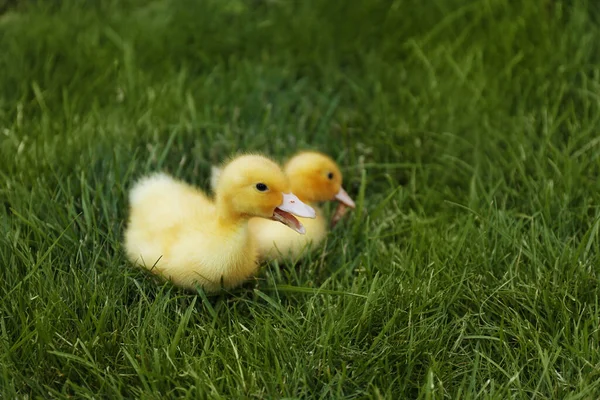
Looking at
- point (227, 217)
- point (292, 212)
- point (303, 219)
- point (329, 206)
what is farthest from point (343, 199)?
point (227, 217)

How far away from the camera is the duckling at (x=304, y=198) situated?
119 inches

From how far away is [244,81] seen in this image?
4.10 metres

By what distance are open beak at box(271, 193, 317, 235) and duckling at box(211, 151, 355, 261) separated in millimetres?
208

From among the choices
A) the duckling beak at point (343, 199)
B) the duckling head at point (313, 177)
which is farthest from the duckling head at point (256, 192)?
the duckling beak at point (343, 199)

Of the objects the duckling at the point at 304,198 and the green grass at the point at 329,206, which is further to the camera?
the duckling at the point at 304,198

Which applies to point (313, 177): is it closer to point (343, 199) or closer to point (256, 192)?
point (343, 199)

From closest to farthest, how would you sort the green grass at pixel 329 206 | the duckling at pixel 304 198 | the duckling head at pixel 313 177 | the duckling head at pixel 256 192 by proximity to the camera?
the green grass at pixel 329 206, the duckling head at pixel 256 192, the duckling at pixel 304 198, the duckling head at pixel 313 177

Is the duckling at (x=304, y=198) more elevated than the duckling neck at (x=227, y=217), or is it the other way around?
the duckling neck at (x=227, y=217)

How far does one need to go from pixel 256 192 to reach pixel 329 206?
80cm

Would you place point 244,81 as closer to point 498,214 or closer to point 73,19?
point 73,19

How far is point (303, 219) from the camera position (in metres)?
3.10

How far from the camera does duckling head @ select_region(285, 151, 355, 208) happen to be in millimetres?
3195

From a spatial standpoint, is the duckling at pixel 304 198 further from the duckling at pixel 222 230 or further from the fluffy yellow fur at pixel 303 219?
the duckling at pixel 222 230

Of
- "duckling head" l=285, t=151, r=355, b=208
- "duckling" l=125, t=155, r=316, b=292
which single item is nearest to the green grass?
"duckling" l=125, t=155, r=316, b=292
